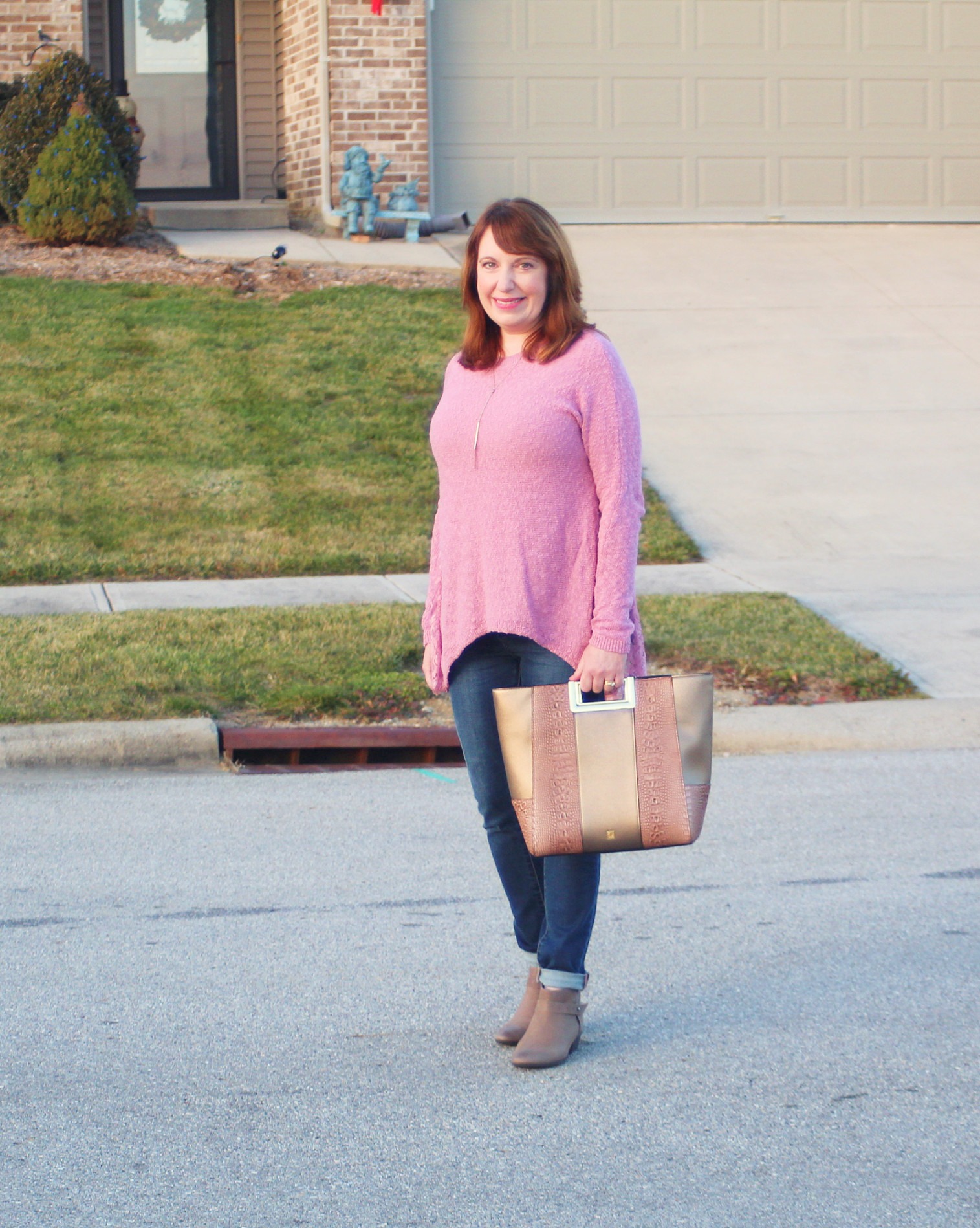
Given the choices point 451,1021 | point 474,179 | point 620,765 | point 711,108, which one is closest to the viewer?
point 620,765

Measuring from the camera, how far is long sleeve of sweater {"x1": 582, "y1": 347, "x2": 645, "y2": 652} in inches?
124

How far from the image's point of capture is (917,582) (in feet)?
27.2

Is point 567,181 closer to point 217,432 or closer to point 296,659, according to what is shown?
point 217,432

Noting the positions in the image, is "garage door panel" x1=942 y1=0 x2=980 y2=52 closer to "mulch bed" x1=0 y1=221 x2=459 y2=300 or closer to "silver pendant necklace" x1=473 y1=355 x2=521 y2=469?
"mulch bed" x1=0 y1=221 x2=459 y2=300

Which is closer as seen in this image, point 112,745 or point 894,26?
point 112,745

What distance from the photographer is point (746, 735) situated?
20.0 feet

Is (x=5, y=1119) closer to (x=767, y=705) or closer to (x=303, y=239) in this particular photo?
(x=767, y=705)

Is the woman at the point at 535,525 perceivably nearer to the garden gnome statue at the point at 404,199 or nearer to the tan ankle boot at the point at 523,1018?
Answer: the tan ankle boot at the point at 523,1018

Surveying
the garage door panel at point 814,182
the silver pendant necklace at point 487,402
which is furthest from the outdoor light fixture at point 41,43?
the silver pendant necklace at point 487,402

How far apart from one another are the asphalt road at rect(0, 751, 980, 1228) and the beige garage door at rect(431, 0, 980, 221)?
11.6m

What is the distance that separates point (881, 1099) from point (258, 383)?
8.67 m

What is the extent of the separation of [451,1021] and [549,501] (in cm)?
129

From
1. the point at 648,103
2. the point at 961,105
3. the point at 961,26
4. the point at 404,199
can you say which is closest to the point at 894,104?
the point at 961,105

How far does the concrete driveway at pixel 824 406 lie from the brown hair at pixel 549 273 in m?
3.81
